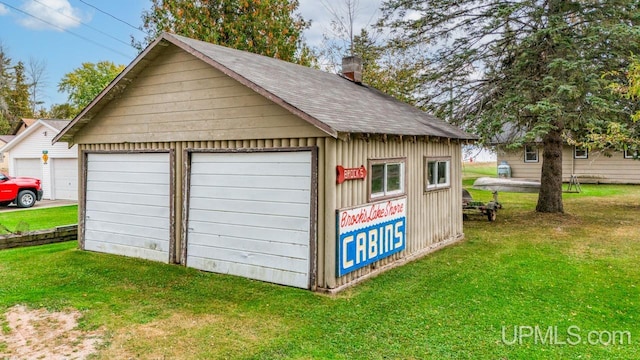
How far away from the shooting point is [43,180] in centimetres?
2205

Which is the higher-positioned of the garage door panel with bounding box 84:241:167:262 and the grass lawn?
the garage door panel with bounding box 84:241:167:262

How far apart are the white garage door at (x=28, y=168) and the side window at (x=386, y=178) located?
2107cm

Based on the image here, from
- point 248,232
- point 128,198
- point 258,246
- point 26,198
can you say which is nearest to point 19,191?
point 26,198

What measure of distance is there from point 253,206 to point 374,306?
2612mm

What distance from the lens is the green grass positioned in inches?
526

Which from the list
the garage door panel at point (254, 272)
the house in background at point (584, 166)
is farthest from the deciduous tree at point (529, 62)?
the house in background at point (584, 166)

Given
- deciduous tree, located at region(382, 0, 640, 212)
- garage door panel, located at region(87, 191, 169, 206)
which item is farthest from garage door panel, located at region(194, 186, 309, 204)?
deciduous tree, located at region(382, 0, 640, 212)

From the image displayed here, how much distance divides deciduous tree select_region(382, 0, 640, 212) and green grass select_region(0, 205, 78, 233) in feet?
40.4

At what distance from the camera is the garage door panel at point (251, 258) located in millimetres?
6759

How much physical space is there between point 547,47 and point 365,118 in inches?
306

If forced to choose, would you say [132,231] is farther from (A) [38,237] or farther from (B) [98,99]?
(A) [38,237]

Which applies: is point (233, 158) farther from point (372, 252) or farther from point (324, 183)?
point (372, 252)

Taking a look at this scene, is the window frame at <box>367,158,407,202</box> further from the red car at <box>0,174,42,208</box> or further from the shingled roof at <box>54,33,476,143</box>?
the red car at <box>0,174,42,208</box>

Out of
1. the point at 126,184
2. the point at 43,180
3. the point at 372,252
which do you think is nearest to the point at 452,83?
the point at 372,252
